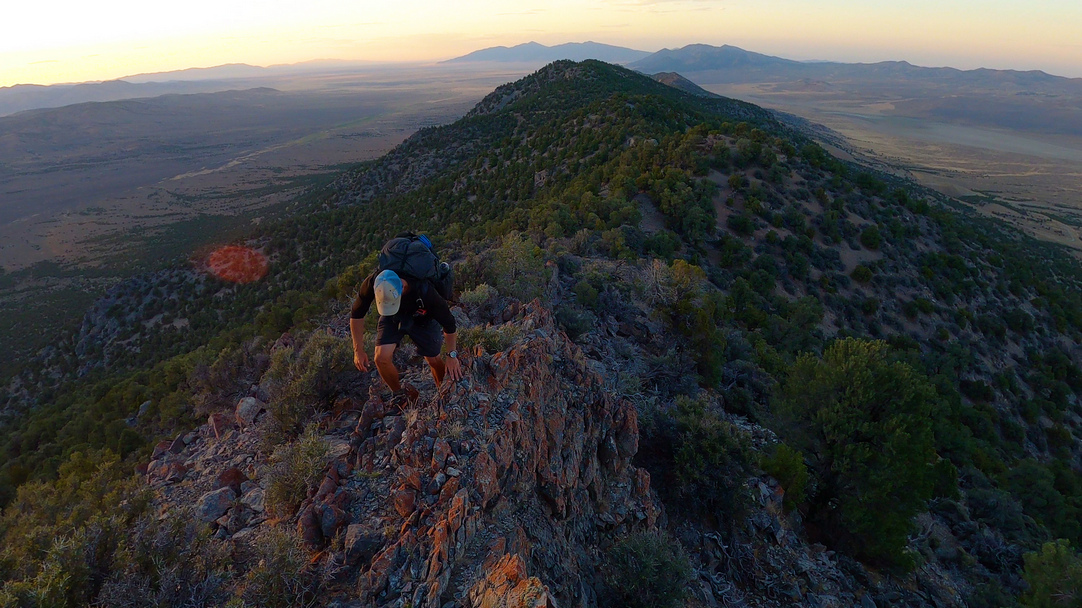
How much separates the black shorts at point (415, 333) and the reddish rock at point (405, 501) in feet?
4.78

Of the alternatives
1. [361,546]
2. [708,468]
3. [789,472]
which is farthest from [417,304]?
[789,472]

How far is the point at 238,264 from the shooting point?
34.8 m

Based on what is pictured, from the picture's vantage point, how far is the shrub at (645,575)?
4789 millimetres

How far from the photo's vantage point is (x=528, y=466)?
5188 mm

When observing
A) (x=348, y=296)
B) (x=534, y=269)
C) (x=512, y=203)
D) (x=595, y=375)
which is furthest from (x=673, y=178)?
(x=595, y=375)

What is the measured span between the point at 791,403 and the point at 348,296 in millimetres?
11769

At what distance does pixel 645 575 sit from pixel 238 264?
38.2m

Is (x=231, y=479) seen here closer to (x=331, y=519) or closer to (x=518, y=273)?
(x=331, y=519)

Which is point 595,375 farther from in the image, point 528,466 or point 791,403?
point 791,403

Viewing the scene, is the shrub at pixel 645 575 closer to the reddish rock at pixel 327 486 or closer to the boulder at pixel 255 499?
the reddish rock at pixel 327 486

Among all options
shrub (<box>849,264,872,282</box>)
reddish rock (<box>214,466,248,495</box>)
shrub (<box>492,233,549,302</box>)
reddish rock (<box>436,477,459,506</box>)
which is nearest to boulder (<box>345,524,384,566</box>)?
reddish rock (<box>436,477,459,506</box>)

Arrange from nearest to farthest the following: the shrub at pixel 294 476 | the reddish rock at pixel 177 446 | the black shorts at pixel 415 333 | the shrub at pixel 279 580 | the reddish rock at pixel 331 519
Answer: the shrub at pixel 279 580 → the reddish rock at pixel 331 519 → the shrub at pixel 294 476 → the black shorts at pixel 415 333 → the reddish rock at pixel 177 446

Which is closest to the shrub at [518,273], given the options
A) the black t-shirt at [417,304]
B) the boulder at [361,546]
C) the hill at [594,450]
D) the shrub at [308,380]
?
the hill at [594,450]

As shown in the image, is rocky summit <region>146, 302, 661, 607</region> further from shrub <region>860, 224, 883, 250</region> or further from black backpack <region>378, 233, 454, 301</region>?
shrub <region>860, 224, 883, 250</region>
